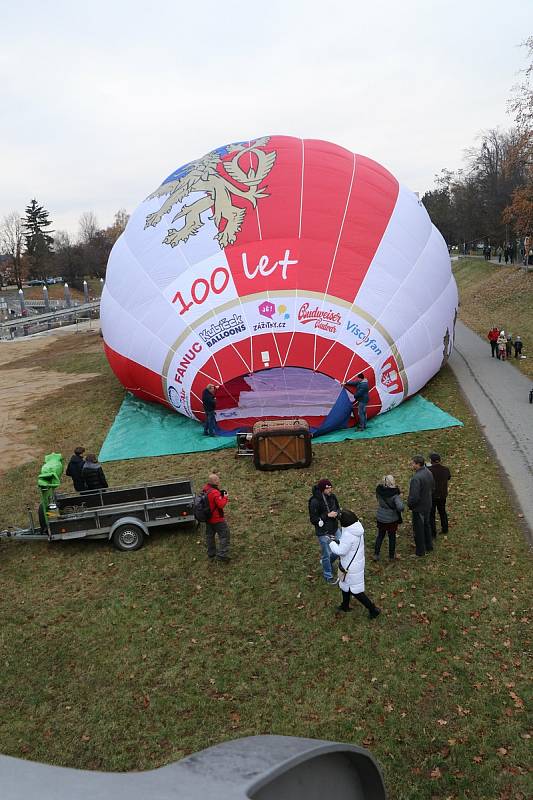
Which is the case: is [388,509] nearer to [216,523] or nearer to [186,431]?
[216,523]

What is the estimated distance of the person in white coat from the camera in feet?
19.7

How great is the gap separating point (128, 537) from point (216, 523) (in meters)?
1.53

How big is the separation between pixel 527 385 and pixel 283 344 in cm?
742

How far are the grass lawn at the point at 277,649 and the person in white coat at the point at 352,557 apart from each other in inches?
14.3

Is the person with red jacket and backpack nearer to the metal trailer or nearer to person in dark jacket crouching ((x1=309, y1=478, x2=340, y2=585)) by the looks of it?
the metal trailer

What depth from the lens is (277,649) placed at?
6.12m

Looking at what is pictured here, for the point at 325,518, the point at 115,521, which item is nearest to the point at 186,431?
the point at 115,521

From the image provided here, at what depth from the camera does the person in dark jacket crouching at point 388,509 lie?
23.1ft

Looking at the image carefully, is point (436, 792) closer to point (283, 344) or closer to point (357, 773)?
A: point (357, 773)

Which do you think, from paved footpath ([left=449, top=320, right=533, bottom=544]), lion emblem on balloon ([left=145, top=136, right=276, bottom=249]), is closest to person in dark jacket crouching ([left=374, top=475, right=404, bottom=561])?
paved footpath ([left=449, top=320, right=533, bottom=544])

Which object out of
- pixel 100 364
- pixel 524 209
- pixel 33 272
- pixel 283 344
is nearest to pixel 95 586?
pixel 283 344

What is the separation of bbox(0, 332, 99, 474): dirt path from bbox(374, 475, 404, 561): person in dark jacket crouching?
27.7 ft

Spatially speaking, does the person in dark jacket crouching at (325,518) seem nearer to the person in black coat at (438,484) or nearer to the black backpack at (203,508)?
the black backpack at (203,508)

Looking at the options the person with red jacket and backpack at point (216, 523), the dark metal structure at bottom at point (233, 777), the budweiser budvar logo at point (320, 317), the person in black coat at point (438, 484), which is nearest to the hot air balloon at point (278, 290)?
the budweiser budvar logo at point (320, 317)
